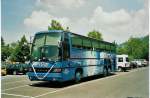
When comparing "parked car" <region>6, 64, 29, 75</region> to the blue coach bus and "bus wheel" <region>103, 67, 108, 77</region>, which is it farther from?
the blue coach bus

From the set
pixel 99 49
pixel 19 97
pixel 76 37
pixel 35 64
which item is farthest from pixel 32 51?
pixel 99 49

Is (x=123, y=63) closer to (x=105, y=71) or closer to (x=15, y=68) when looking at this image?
(x=105, y=71)

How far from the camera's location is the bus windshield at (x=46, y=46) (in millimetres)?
16881

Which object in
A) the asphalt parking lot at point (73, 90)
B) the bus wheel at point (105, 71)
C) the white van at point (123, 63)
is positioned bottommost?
the asphalt parking lot at point (73, 90)

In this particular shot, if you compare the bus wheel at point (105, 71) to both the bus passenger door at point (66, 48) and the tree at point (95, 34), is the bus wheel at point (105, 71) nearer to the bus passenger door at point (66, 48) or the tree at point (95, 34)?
the bus passenger door at point (66, 48)

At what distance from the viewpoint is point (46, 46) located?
17203 millimetres

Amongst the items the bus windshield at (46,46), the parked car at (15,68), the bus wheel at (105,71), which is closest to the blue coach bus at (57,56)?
the bus windshield at (46,46)

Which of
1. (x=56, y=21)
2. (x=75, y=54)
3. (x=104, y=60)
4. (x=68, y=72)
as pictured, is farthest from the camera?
(x=56, y=21)

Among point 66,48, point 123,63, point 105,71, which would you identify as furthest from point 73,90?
point 123,63

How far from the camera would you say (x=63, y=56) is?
17.2m

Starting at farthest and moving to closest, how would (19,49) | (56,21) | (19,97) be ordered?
1. (19,49)
2. (56,21)
3. (19,97)

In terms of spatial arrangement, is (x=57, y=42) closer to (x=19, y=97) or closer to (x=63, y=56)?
(x=63, y=56)

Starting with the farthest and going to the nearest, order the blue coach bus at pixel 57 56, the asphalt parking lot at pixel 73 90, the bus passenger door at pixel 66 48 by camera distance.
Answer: the bus passenger door at pixel 66 48
the blue coach bus at pixel 57 56
the asphalt parking lot at pixel 73 90

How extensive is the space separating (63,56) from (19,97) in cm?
516
